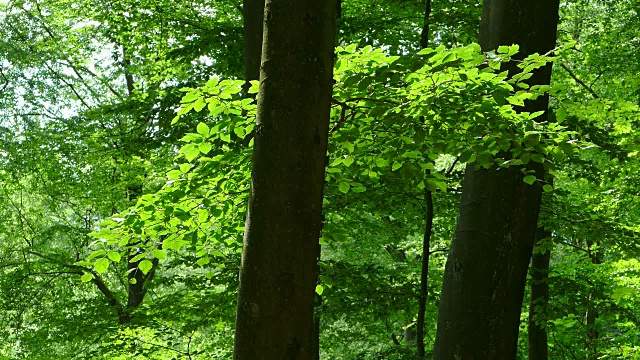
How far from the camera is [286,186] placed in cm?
213

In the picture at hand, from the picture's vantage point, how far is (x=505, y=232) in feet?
12.9

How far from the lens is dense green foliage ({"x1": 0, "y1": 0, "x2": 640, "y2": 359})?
3.00 m

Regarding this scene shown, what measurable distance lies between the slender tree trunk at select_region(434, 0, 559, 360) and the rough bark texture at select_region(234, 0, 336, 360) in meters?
1.97

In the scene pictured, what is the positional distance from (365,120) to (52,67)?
16.8 m

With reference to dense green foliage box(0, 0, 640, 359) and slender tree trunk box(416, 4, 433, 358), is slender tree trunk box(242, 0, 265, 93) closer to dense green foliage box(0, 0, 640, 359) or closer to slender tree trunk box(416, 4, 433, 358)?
dense green foliage box(0, 0, 640, 359)

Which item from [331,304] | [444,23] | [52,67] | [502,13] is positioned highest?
[52,67]

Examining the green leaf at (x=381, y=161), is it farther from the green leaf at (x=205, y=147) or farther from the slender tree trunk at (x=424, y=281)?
the slender tree trunk at (x=424, y=281)

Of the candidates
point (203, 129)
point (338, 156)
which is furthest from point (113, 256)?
point (338, 156)

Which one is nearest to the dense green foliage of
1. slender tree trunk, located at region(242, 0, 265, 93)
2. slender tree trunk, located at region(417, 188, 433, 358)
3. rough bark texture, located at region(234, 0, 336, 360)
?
slender tree trunk, located at region(417, 188, 433, 358)

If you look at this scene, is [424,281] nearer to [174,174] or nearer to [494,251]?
[494,251]

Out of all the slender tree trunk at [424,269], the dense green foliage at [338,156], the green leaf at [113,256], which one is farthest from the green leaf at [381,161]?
the slender tree trunk at [424,269]

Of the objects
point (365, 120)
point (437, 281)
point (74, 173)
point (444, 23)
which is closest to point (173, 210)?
point (365, 120)

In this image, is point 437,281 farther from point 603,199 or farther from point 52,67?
point 52,67

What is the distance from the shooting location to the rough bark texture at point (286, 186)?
2.09 m
